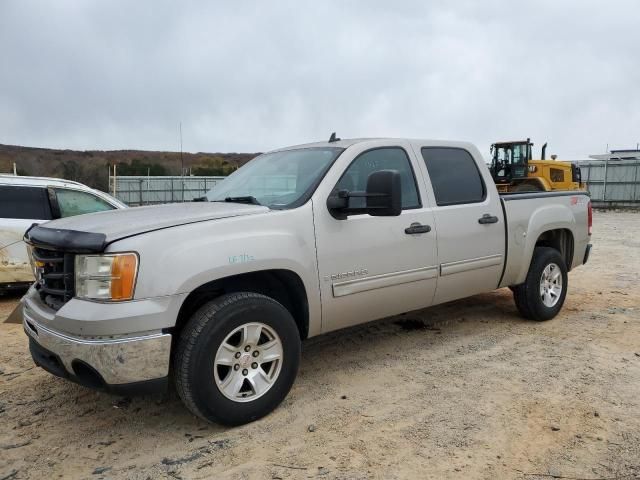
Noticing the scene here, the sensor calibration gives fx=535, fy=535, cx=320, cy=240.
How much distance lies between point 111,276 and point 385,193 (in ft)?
5.82

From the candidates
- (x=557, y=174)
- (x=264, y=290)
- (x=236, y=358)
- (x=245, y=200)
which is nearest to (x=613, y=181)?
(x=557, y=174)

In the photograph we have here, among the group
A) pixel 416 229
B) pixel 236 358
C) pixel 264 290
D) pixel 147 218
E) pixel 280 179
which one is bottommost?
pixel 236 358

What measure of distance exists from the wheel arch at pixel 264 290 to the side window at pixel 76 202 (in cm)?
458

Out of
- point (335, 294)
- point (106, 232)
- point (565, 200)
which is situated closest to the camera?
point (106, 232)

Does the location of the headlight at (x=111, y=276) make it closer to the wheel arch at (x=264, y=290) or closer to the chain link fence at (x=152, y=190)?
the wheel arch at (x=264, y=290)

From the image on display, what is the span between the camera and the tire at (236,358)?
311 centimetres

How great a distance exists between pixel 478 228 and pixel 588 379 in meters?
1.52

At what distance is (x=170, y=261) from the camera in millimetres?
3039

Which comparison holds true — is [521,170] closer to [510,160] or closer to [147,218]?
[510,160]

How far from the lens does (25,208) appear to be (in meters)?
7.03

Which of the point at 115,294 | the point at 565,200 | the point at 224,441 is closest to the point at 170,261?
the point at 115,294

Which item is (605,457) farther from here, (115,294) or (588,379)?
(115,294)

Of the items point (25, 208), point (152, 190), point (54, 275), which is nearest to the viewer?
point (54, 275)

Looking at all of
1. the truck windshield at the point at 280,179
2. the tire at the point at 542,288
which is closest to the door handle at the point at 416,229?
the truck windshield at the point at 280,179
